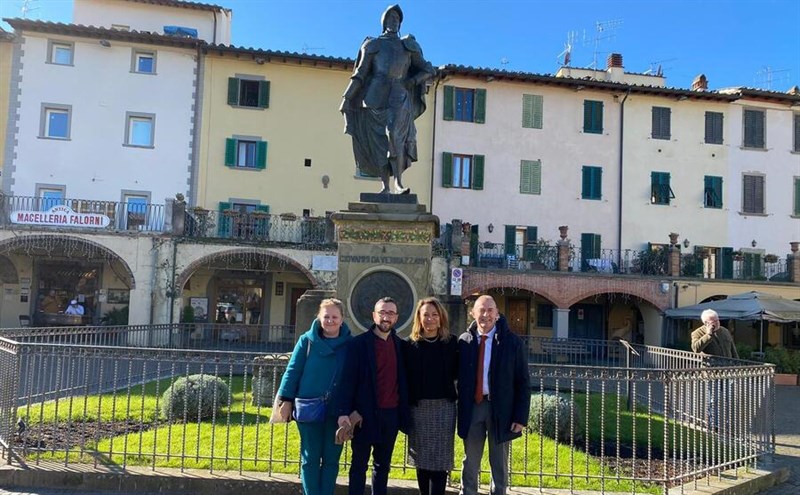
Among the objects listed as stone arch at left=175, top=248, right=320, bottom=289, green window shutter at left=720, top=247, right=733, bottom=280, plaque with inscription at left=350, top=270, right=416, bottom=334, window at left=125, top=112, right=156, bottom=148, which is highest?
window at left=125, top=112, right=156, bottom=148

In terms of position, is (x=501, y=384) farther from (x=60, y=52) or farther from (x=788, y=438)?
(x=60, y=52)

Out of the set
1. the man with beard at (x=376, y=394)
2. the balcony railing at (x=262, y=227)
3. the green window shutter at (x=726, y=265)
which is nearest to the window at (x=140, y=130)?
the balcony railing at (x=262, y=227)

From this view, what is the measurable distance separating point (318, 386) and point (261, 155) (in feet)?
70.9

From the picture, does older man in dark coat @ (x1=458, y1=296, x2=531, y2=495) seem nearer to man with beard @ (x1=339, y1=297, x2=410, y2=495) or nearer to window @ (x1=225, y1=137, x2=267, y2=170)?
man with beard @ (x1=339, y1=297, x2=410, y2=495)

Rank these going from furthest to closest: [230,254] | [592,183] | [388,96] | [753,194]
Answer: [753,194]
[592,183]
[230,254]
[388,96]

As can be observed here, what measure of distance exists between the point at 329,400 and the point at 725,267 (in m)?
25.6


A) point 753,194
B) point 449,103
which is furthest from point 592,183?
point 753,194

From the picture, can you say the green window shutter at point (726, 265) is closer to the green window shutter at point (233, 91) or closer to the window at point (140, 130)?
the green window shutter at point (233, 91)

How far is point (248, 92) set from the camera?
25.0 metres

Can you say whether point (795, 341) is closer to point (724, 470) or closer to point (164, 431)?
point (724, 470)

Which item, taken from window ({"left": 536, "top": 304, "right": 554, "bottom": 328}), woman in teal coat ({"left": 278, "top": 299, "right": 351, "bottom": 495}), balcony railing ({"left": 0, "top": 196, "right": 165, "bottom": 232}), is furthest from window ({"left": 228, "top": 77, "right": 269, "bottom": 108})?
woman in teal coat ({"left": 278, "top": 299, "right": 351, "bottom": 495})

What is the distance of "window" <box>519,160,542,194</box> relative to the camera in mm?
26312

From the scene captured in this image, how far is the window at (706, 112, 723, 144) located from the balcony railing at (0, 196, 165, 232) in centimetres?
2321

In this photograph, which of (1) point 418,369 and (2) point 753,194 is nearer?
(1) point 418,369
